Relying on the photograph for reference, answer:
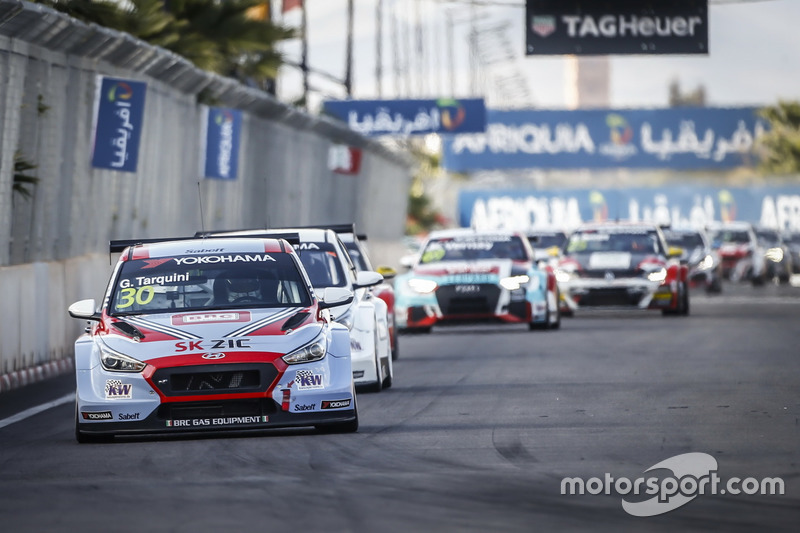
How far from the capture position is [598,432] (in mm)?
12000

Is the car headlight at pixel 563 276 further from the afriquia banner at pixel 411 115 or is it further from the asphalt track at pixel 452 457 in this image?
the afriquia banner at pixel 411 115

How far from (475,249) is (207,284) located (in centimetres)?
1288

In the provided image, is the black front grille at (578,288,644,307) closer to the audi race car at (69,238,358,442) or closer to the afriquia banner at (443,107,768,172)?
the audi race car at (69,238,358,442)

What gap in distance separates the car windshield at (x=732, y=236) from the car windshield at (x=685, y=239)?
31.8 feet

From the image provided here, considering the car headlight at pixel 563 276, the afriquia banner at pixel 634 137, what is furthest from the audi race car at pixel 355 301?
the afriquia banner at pixel 634 137

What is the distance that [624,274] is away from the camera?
28219 millimetres

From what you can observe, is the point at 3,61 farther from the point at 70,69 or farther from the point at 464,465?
the point at 464,465

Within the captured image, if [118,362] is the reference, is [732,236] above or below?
above

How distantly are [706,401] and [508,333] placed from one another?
11.2 metres

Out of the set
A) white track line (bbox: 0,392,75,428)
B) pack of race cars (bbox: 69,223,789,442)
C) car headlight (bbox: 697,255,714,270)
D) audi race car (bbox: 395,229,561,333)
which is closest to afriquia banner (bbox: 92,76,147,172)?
audi race car (bbox: 395,229,561,333)

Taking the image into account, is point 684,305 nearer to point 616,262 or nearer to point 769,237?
point 616,262

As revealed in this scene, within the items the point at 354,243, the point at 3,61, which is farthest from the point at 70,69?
the point at 354,243

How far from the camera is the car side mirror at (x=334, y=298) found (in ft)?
41.7

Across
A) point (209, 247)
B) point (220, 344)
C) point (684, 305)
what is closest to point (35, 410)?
point (209, 247)
